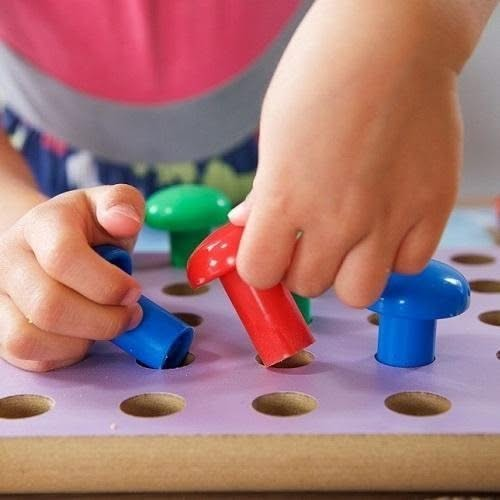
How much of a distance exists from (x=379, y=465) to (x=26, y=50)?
67 cm

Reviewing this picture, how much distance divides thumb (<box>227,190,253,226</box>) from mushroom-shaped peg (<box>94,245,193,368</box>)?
9 cm

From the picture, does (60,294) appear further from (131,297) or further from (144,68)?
(144,68)

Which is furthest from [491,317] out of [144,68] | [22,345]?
[144,68]

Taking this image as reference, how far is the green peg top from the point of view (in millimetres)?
586

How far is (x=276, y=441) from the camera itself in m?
0.34

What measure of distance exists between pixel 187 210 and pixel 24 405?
24 cm

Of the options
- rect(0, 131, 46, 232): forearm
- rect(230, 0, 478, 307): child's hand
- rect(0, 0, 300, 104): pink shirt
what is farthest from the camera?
rect(0, 0, 300, 104): pink shirt

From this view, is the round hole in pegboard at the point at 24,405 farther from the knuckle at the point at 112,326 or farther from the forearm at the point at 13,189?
the forearm at the point at 13,189

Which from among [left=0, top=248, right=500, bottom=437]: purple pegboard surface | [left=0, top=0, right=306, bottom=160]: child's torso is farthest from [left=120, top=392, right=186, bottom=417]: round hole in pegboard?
[left=0, top=0, right=306, bottom=160]: child's torso

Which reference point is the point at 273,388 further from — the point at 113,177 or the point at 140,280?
the point at 113,177

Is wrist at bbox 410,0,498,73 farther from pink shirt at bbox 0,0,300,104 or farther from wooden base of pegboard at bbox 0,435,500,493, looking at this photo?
pink shirt at bbox 0,0,300,104

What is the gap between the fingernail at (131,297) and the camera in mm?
418

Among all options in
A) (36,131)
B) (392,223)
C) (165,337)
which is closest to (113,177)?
(36,131)

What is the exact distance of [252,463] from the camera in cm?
34
